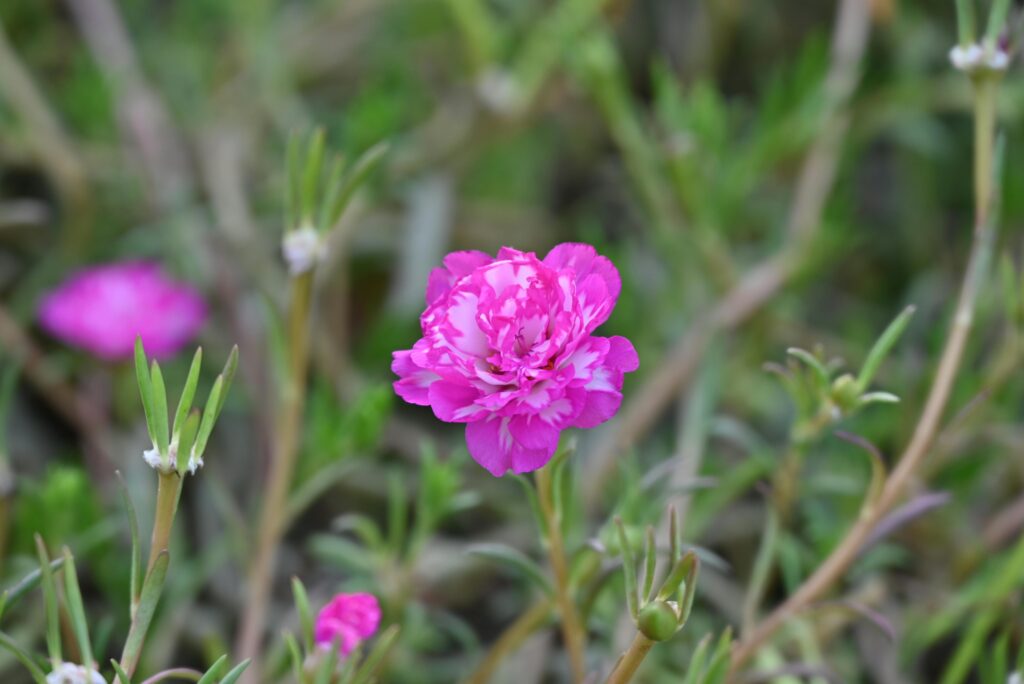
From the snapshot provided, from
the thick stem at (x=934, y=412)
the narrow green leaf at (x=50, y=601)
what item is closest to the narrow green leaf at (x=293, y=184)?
the narrow green leaf at (x=50, y=601)

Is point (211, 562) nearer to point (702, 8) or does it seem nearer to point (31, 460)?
point (31, 460)

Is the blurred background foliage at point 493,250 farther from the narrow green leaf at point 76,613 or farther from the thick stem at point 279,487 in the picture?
the narrow green leaf at point 76,613

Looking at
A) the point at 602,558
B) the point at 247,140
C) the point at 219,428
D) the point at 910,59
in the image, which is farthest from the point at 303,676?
the point at 910,59

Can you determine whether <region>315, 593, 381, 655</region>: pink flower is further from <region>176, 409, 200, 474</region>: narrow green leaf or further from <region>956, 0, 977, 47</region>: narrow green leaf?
<region>956, 0, 977, 47</region>: narrow green leaf

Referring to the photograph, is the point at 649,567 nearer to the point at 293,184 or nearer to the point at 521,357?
the point at 521,357

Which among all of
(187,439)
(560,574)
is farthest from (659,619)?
(187,439)
